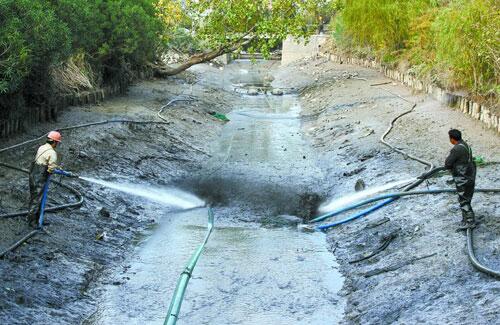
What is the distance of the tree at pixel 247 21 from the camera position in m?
27.5

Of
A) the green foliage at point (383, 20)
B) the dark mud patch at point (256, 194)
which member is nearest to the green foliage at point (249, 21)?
the green foliage at point (383, 20)

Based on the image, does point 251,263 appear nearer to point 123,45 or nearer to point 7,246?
point 7,246

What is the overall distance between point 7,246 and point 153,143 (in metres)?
9.61

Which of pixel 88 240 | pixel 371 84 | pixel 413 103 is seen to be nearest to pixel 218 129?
pixel 413 103

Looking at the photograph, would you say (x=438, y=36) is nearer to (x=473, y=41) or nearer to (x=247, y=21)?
(x=473, y=41)

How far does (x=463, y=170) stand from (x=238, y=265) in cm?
392

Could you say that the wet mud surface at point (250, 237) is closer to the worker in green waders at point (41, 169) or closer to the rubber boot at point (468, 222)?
the rubber boot at point (468, 222)

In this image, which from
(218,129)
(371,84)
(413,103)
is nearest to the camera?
(413,103)

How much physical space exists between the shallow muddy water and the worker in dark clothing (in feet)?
7.44

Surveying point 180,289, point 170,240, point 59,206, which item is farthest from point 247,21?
point 180,289

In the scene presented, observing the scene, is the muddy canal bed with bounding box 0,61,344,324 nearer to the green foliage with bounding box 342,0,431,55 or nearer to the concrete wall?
the green foliage with bounding box 342,0,431,55

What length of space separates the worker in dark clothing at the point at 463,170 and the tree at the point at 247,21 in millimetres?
18596

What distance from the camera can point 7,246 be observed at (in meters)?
9.32

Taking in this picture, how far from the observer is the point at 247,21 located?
28125 mm
